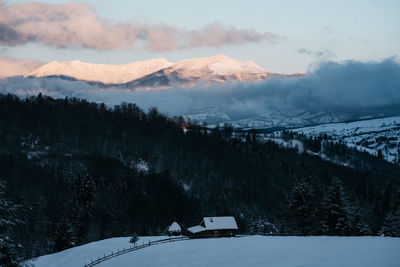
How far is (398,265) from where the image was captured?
88.0 feet

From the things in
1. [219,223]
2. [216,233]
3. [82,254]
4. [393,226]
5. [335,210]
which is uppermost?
[335,210]

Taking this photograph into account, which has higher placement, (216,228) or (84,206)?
(216,228)

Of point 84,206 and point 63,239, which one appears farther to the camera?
point 84,206

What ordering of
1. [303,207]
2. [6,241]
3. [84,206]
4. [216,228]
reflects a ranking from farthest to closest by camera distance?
[84,206] → [216,228] → [303,207] → [6,241]

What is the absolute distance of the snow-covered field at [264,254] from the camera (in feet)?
104

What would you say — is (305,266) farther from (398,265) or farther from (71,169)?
(71,169)

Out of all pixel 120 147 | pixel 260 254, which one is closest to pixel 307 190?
pixel 260 254

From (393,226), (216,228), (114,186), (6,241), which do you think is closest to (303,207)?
(393,226)

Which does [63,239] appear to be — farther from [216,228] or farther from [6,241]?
[6,241]

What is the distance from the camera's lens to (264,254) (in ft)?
130

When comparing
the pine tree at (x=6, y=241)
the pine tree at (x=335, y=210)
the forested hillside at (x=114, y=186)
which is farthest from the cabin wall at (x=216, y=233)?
the pine tree at (x=6, y=241)

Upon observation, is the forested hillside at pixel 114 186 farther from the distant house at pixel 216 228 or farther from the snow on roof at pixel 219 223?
the distant house at pixel 216 228

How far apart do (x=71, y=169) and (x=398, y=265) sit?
462ft

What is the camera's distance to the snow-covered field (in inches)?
1249
